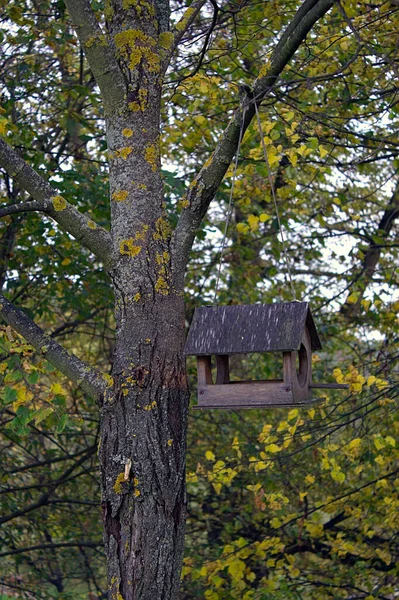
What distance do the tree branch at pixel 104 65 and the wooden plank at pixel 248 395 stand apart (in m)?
1.27

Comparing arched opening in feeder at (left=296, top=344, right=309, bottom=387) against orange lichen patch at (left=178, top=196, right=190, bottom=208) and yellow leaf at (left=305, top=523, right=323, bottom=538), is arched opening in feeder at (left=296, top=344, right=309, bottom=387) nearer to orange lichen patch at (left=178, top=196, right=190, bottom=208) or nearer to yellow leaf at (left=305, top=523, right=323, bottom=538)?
orange lichen patch at (left=178, top=196, right=190, bottom=208)

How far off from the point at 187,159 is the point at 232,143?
4.35m

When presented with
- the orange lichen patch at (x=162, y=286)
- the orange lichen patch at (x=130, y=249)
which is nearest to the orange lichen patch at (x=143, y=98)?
the orange lichen patch at (x=130, y=249)

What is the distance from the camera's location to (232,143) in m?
3.25

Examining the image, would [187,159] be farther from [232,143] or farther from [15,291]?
[232,143]

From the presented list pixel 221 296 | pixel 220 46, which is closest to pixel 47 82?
pixel 220 46

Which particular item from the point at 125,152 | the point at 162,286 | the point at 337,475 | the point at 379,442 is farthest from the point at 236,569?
the point at 125,152

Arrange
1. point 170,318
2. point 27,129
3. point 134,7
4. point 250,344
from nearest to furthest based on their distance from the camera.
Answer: point 250,344 < point 170,318 < point 134,7 < point 27,129

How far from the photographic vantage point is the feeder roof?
111 inches

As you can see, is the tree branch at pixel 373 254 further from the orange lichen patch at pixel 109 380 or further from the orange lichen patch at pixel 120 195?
the orange lichen patch at pixel 109 380

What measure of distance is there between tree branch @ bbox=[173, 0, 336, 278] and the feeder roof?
0.92ft

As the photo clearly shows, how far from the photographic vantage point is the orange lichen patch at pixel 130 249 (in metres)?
3.08

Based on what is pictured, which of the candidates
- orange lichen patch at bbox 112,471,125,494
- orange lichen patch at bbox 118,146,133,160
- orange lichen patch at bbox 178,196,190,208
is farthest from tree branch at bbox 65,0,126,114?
orange lichen patch at bbox 112,471,125,494

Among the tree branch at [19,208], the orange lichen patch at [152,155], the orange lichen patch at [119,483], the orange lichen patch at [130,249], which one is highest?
the orange lichen patch at [152,155]
